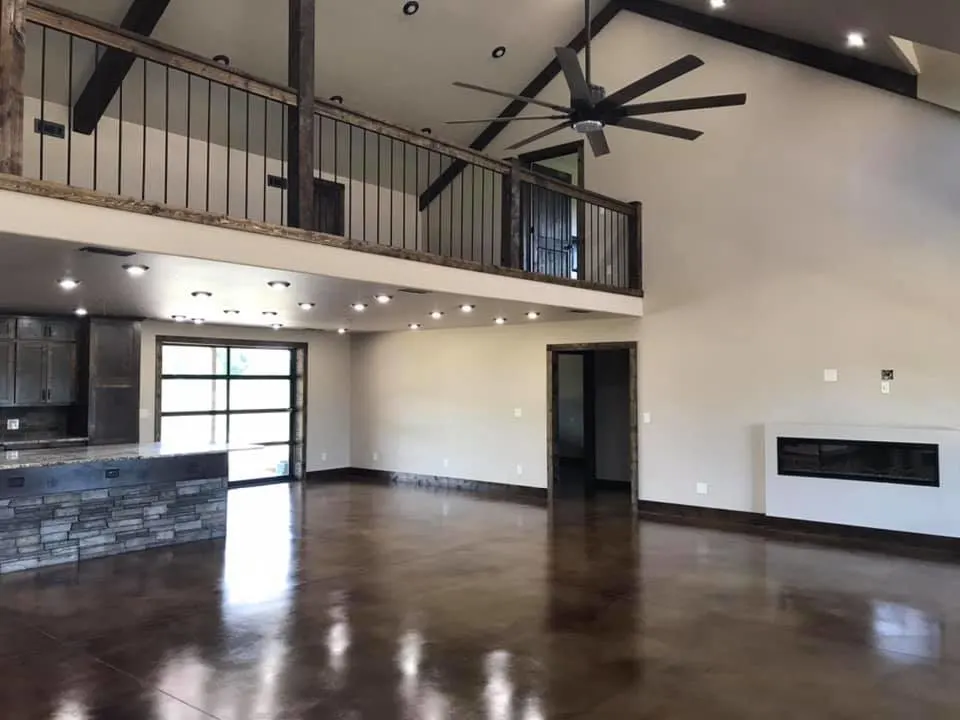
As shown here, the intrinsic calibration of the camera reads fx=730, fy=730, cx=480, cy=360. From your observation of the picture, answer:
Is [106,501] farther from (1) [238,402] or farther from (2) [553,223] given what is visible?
(2) [553,223]

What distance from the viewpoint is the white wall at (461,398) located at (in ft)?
32.4

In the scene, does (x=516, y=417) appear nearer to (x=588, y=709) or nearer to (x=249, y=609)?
(x=249, y=609)

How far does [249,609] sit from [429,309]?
12.7 feet

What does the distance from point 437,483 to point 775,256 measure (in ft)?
18.9

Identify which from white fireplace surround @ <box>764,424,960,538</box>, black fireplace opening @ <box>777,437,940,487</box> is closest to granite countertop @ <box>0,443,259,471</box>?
white fireplace surround @ <box>764,424,960,538</box>

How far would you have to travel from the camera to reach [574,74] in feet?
16.3

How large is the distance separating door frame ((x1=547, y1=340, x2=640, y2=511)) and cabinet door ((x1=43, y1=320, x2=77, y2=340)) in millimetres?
5848

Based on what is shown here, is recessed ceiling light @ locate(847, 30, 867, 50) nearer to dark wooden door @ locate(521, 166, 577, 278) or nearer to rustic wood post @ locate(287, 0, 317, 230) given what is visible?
dark wooden door @ locate(521, 166, 577, 278)

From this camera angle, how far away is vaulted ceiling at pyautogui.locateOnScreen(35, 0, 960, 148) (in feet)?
23.2

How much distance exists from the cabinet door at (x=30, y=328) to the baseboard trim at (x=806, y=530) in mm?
7278

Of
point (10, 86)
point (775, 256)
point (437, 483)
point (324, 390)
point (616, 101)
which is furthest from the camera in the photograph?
point (324, 390)

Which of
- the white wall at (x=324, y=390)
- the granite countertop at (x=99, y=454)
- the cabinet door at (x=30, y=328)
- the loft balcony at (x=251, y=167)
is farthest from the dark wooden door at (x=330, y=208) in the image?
the granite countertop at (x=99, y=454)

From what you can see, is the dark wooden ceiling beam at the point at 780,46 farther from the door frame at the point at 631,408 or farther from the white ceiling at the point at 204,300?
the door frame at the point at 631,408

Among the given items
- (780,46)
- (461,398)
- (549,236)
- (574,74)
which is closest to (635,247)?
(549,236)
